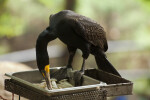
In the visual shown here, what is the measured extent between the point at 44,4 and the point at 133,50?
1986 mm

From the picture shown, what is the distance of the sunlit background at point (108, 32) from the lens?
24.4 ft

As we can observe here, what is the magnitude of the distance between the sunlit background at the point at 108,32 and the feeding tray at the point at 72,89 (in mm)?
3734

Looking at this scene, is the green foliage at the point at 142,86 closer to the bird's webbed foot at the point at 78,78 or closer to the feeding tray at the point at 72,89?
the feeding tray at the point at 72,89

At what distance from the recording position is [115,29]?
26.2ft

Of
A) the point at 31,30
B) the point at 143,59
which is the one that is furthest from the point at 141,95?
the point at 31,30

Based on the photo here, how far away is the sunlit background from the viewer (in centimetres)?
745

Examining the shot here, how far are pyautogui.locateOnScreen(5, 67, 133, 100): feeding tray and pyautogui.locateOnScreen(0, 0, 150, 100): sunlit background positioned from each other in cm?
373

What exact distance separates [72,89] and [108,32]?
16.2ft

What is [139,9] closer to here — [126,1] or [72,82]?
[126,1]

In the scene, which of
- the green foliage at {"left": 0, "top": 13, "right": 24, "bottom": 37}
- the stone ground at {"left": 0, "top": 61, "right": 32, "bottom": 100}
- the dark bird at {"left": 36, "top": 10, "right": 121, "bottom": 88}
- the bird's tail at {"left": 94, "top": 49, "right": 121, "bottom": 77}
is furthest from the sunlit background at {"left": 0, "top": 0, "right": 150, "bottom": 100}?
the dark bird at {"left": 36, "top": 10, "right": 121, "bottom": 88}

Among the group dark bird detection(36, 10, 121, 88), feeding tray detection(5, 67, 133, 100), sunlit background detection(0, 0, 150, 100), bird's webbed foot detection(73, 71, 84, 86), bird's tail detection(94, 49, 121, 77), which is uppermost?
sunlit background detection(0, 0, 150, 100)

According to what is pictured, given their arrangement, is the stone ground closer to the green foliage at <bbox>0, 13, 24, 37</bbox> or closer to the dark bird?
the dark bird

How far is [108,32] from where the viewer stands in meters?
7.85

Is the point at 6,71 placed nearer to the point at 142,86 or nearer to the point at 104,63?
the point at 104,63
